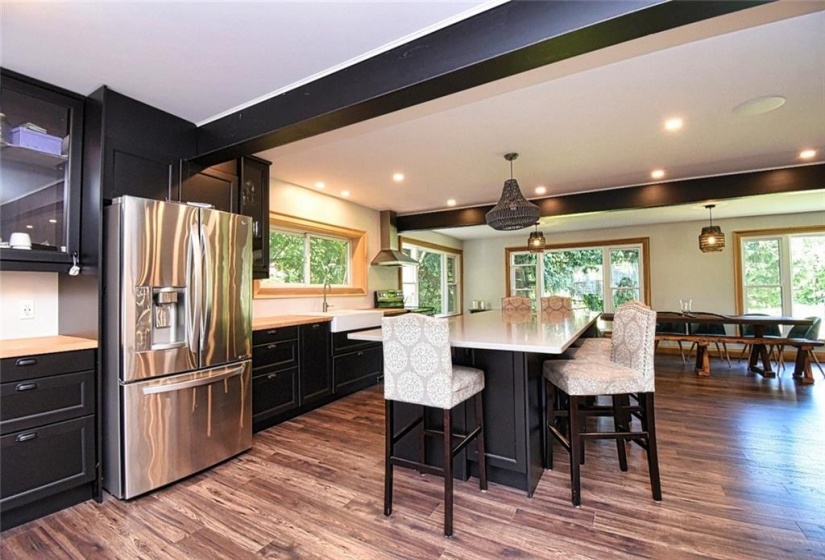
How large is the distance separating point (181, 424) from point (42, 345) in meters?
0.86

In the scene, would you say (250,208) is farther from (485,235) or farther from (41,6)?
(485,235)

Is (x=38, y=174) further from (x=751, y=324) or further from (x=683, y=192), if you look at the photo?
(x=751, y=324)

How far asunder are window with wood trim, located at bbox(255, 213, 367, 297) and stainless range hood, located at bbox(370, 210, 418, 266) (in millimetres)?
291

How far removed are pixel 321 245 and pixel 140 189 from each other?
2.61 metres

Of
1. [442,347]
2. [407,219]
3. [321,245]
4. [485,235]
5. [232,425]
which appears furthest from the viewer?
[485,235]

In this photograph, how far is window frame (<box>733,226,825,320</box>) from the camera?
626 centimetres

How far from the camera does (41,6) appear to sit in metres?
1.60

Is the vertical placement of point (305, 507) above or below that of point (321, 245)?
below

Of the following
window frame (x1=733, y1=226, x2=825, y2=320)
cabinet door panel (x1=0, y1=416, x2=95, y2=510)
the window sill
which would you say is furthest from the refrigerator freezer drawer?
window frame (x1=733, y1=226, x2=825, y2=320)

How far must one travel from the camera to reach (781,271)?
6371 millimetres

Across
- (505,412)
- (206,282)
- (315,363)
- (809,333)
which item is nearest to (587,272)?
(809,333)

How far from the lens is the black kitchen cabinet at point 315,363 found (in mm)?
3664

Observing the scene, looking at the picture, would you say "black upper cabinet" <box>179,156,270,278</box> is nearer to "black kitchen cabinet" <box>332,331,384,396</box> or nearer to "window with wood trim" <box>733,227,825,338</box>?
"black kitchen cabinet" <box>332,331,384,396</box>

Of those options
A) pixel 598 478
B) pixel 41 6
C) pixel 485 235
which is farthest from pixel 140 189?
pixel 485 235
